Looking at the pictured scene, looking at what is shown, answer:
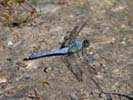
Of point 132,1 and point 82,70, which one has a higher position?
point 132,1

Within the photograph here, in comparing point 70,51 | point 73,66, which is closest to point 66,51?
point 70,51

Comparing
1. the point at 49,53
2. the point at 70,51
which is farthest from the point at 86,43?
the point at 49,53

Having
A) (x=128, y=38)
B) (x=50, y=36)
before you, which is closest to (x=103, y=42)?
(x=128, y=38)

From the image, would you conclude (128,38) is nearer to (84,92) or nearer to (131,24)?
(131,24)

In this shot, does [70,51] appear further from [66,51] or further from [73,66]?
[73,66]

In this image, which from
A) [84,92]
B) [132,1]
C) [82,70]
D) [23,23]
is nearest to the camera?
[84,92]

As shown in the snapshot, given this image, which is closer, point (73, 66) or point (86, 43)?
point (73, 66)

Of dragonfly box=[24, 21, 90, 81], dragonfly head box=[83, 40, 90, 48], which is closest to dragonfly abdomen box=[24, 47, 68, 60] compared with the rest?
dragonfly box=[24, 21, 90, 81]
